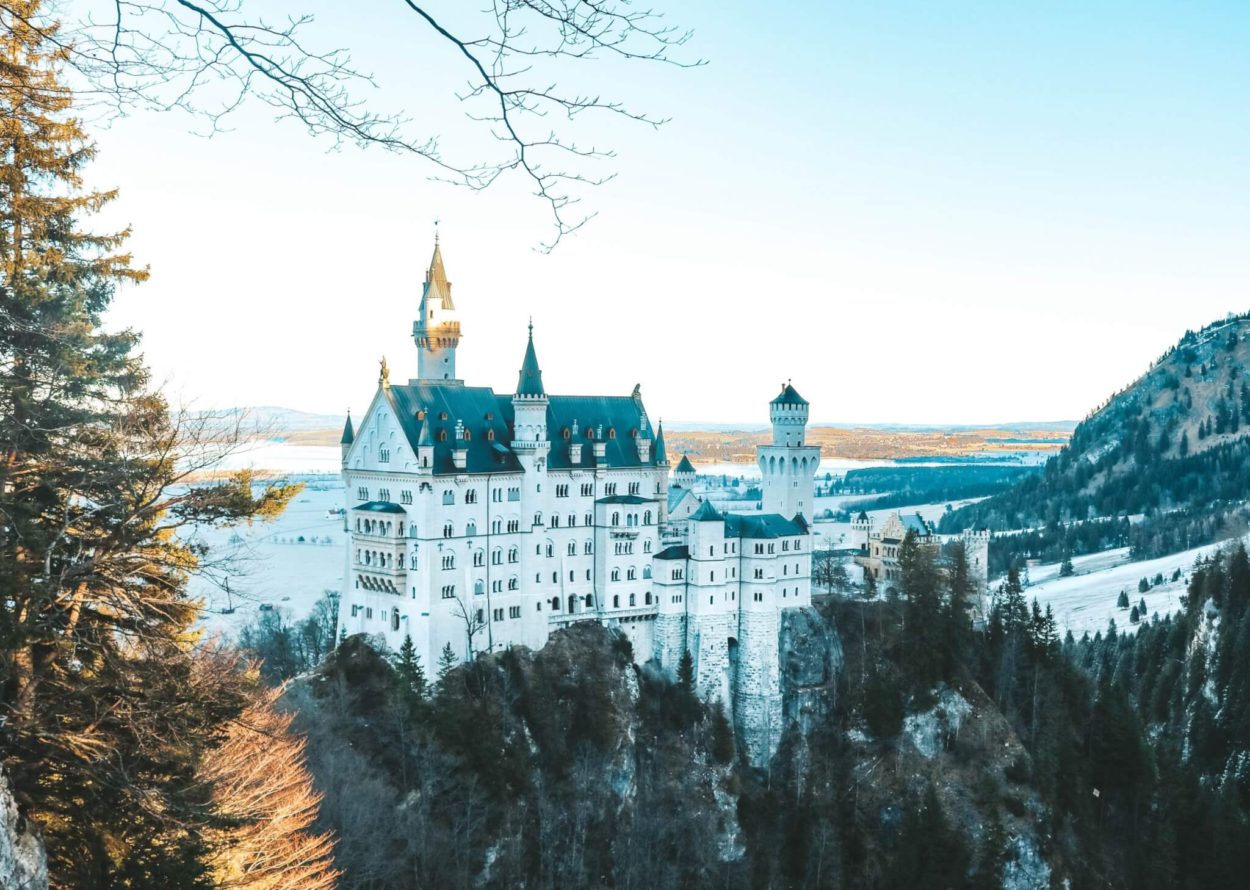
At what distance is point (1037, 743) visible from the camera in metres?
90.8

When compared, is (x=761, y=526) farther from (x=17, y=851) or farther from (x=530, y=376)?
(x=17, y=851)

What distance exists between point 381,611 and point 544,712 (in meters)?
12.3

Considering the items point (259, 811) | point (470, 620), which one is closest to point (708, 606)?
point (470, 620)

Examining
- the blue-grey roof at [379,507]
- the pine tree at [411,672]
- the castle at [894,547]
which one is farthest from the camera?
the castle at [894,547]

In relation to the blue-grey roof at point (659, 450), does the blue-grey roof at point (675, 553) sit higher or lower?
lower

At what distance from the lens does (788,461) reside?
9331cm

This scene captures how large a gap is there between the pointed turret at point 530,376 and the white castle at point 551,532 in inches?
5.7

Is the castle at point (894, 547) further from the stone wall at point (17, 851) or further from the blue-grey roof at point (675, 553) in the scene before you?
the stone wall at point (17, 851)

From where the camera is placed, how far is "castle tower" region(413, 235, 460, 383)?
85.1 meters

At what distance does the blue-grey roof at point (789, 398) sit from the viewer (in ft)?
311

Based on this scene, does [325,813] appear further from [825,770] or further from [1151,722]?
[1151,722]

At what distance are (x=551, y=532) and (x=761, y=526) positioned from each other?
52.9 ft

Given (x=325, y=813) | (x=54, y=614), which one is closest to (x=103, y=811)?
(x=54, y=614)

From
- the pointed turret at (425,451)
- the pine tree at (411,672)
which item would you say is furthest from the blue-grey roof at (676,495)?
the pine tree at (411,672)
